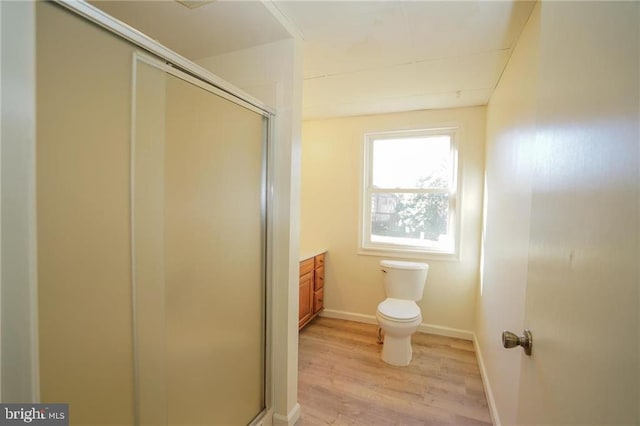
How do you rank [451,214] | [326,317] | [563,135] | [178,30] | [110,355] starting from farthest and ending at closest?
[326,317] < [451,214] < [178,30] < [110,355] < [563,135]

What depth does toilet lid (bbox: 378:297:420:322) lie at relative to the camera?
232cm

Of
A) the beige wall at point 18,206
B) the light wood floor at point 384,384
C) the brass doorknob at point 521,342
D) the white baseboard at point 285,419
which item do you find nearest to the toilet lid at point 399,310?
the light wood floor at point 384,384

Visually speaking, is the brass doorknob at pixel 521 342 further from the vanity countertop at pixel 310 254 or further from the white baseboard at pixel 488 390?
the vanity countertop at pixel 310 254

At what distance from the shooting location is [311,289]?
9.85 ft

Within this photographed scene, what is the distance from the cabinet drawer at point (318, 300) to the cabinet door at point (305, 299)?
8 cm

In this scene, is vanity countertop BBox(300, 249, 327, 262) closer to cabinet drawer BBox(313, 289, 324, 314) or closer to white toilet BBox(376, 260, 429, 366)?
cabinet drawer BBox(313, 289, 324, 314)

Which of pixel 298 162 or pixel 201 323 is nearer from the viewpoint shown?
pixel 201 323

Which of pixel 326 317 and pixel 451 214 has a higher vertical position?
pixel 451 214

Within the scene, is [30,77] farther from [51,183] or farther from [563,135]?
[563,135]

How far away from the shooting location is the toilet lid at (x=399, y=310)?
2316 millimetres

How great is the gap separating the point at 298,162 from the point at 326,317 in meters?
2.27

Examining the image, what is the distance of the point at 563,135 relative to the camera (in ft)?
2.10

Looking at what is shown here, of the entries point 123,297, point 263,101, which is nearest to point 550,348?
point 123,297

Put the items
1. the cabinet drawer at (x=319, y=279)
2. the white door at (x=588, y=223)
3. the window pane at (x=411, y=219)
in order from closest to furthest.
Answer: the white door at (x=588, y=223), the window pane at (x=411, y=219), the cabinet drawer at (x=319, y=279)
